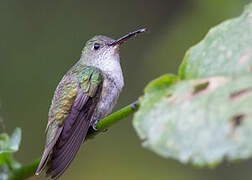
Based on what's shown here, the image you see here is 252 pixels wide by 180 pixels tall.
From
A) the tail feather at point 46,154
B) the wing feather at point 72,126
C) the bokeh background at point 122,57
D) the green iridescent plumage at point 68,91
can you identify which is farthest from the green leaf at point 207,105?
the bokeh background at point 122,57

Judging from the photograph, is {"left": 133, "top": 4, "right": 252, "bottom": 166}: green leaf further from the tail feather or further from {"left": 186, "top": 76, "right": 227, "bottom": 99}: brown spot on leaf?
the tail feather

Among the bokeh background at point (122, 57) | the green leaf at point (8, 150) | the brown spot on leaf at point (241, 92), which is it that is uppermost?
the bokeh background at point (122, 57)

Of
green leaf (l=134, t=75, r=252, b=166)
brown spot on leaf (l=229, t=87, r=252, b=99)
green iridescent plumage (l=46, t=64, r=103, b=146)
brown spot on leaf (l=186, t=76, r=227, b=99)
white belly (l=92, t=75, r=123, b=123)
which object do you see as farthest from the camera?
white belly (l=92, t=75, r=123, b=123)

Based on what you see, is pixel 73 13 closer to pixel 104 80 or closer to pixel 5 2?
pixel 5 2

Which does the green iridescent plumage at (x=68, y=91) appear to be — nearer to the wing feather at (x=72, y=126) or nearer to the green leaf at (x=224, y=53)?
the wing feather at (x=72, y=126)

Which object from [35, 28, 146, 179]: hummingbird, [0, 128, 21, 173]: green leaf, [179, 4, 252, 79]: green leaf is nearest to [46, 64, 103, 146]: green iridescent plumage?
[35, 28, 146, 179]: hummingbird

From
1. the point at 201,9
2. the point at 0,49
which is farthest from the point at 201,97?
the point at 0,49

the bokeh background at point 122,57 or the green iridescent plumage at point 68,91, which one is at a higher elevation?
the bokeh background at point 122,57
